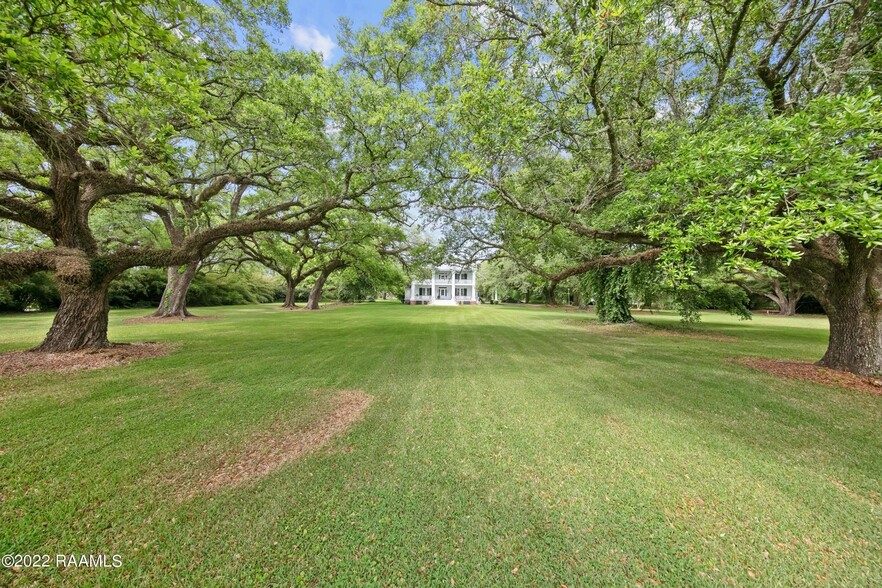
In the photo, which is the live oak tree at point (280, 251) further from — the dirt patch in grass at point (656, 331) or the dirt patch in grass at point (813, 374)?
the dirt patch in grass at point (813, 374)

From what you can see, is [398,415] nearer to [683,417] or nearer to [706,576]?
[706,576]

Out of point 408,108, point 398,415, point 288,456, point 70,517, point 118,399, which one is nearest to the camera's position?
point 70,517

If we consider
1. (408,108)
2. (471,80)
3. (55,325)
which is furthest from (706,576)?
(55,325)

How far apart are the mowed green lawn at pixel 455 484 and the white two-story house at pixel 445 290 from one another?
42309 mm

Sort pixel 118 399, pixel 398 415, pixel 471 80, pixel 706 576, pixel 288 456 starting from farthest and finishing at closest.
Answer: pixel 471 80, pixel 118 399, pixel 398 415, pixel 288 456, pixel 706 576

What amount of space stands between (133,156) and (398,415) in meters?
5.60

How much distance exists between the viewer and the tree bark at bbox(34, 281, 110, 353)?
22.2ft

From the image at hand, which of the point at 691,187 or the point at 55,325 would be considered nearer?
the point at 691,187

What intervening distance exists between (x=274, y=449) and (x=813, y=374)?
33.5 feet

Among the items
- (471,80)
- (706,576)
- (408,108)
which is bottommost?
(706,576)

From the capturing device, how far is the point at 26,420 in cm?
370

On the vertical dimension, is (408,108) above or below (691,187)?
above

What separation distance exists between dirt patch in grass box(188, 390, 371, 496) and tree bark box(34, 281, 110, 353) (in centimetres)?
690

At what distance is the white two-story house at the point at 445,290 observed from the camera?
157ft
